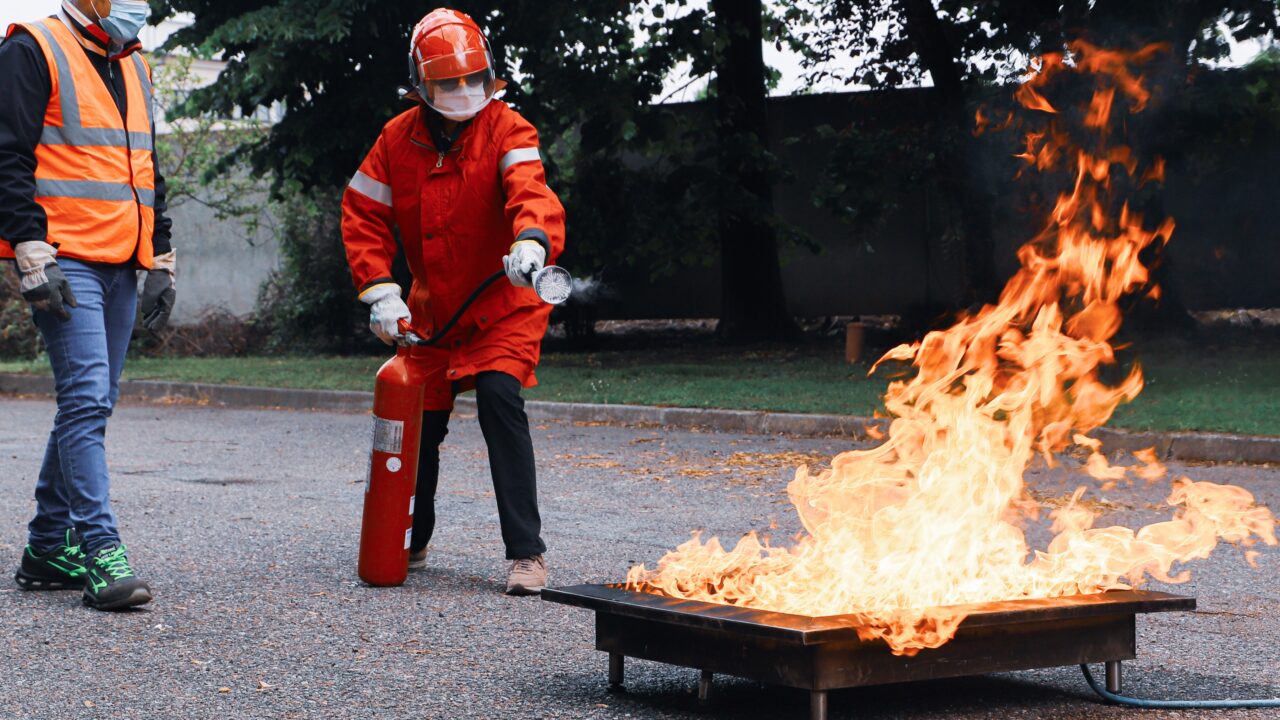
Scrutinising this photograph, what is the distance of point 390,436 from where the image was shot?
17.4ft

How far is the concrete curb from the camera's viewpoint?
912 cm

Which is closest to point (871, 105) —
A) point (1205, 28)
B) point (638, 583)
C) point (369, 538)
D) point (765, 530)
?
point (1205, 28)

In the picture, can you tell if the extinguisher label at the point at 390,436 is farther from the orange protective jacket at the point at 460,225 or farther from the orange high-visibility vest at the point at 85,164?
the orange high-visibility vest at the point at 85,164

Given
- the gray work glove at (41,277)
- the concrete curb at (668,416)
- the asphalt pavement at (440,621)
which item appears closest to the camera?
the asphalt pavement at (440,621)

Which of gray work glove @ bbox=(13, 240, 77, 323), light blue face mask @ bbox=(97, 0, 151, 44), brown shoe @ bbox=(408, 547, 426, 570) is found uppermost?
light blue face mask @ bbox=(97, 0, 151, 44)

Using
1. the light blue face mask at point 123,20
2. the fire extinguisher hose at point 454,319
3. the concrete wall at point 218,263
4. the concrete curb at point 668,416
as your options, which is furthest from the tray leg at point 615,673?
the concrete wall at point 218,263

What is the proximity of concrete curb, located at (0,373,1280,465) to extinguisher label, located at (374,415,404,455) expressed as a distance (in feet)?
16.3

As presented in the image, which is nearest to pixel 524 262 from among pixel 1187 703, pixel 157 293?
pixel 157 293

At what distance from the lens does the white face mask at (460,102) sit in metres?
5.27

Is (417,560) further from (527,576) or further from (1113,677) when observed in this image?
(1113,677)

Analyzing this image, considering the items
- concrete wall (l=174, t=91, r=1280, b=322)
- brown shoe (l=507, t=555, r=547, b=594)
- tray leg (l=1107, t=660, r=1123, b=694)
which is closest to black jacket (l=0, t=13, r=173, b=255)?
brown shoe (l=507, t=555, r=547, b=594)

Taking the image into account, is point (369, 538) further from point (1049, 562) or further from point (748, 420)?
point (748, 420)

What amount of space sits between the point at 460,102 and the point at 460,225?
43cm

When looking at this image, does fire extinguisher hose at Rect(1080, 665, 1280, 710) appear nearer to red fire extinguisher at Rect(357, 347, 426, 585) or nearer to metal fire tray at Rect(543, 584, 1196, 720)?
metal fire tray at Rect(543, 584, 1196, 720)
